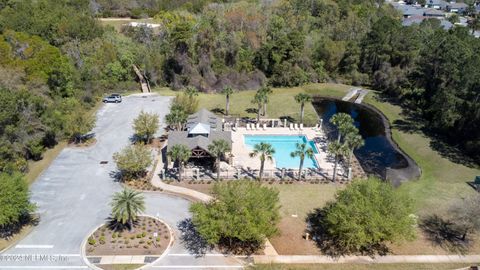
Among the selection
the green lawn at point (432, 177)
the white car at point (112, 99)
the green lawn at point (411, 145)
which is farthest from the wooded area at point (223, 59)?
the green lawn at point (432, 177)

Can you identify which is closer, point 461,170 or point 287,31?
point 461,170

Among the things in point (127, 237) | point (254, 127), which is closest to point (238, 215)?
point (127, 237)

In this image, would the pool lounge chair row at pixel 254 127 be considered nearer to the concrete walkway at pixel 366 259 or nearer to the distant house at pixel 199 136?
the distant house at pixel 199 136

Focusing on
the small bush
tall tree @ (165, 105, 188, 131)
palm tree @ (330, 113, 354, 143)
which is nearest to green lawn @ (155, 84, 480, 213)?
palm tree @ (330, 113, 354, 143)

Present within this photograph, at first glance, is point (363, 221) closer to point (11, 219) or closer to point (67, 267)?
point (67, 267)

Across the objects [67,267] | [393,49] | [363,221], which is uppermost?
[393,49]

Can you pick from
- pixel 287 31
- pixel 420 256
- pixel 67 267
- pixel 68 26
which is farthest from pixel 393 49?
pixel 67 267

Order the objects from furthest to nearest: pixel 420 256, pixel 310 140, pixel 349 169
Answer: pixel 310 140 < pixel 349 169 < pixel 420 256
